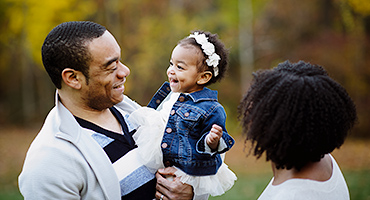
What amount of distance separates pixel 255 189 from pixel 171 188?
6519 millimetres

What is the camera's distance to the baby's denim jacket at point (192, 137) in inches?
104

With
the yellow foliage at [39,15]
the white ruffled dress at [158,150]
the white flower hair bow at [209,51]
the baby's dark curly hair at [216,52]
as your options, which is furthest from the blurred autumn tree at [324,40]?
the white ruffled dress at [158,150]

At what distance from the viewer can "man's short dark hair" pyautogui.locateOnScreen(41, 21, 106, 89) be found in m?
2.44

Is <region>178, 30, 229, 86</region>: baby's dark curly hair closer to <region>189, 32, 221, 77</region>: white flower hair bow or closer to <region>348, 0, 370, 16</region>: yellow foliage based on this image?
<region>189, 32, 221, 77</region>: white flower hair bow

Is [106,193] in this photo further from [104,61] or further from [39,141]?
[104,61]

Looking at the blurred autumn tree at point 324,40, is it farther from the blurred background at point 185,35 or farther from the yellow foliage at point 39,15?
the yellow foliage at point 39,15

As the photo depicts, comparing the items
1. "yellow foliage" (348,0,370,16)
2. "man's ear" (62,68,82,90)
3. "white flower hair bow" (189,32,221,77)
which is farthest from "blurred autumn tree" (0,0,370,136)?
"man's ear" (62,68,82,90)

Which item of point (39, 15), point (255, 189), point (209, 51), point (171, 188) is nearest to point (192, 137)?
point (171, 188)

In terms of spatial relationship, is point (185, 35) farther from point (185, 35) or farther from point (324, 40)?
point (324, 40)

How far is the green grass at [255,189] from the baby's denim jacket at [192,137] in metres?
5.61

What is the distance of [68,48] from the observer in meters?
2.44

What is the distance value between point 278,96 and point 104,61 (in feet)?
4.11

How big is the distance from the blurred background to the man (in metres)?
13.6

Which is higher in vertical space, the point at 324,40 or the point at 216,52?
the point at 324,40
